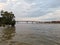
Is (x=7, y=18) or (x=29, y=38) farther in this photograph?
(x=7, y=18)

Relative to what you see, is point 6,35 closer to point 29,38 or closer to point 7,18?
point 29,38

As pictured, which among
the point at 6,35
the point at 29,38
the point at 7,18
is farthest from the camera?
the point at 7,18

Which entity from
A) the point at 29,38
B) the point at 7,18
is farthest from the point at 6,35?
the point at 7,18

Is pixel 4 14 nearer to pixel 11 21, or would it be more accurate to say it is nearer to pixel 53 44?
pixel 11 21

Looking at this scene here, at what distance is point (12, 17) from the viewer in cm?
→ 8800

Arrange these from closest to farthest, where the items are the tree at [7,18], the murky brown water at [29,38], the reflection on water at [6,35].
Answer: the murky brown water at [29,38] < the reflection on water at [6,35] < the tree at [7,18]

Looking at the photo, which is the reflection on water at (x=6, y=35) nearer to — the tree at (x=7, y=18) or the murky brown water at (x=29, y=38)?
the murky brown water at (x=29, y=38)

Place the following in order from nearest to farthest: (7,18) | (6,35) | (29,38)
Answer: (29,38) → (6,35) → (7,18)

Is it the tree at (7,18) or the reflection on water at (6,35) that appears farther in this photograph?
the tree at (7,18)

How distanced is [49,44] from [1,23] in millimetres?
65406

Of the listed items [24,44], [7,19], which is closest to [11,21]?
[7,19]

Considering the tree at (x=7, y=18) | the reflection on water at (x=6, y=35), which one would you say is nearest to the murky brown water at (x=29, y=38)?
the reflection on water at (x=6, y=35)

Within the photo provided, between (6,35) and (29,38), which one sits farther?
(6,35)

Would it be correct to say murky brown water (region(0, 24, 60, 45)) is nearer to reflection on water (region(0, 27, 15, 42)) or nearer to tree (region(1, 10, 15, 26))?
reflection on water (region(0, 27, 15, 42))
